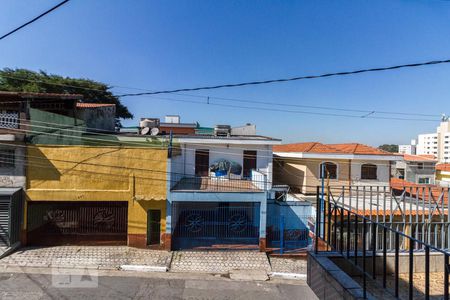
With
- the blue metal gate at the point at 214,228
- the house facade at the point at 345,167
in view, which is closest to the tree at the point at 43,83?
the blue metal gate at the point at 214,228

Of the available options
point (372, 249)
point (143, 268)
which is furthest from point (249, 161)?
point (372, 249)

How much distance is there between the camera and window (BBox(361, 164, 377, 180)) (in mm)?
18219

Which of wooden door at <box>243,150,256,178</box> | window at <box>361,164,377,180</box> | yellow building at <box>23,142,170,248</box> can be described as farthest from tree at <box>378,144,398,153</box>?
yellow building at <box>23,142,170,248</box>

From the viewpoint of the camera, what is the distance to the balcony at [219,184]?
1237 centimetres

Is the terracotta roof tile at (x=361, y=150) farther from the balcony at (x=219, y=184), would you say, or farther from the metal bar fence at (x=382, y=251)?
the metal bar fence at (x=382, y=251)

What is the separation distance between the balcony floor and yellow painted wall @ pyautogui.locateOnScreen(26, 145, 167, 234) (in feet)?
4.34

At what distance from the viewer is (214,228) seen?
40.8ft

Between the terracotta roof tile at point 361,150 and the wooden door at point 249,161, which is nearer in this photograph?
the wooden door at point 249,161

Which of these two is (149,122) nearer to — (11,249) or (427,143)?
(11,249)

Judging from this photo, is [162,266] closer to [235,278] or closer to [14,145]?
[235,278]

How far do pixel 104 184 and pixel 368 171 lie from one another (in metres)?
16.4

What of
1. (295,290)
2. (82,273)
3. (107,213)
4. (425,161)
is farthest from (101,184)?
(425,161)

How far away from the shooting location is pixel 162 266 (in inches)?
414

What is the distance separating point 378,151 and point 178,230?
1476 cm
